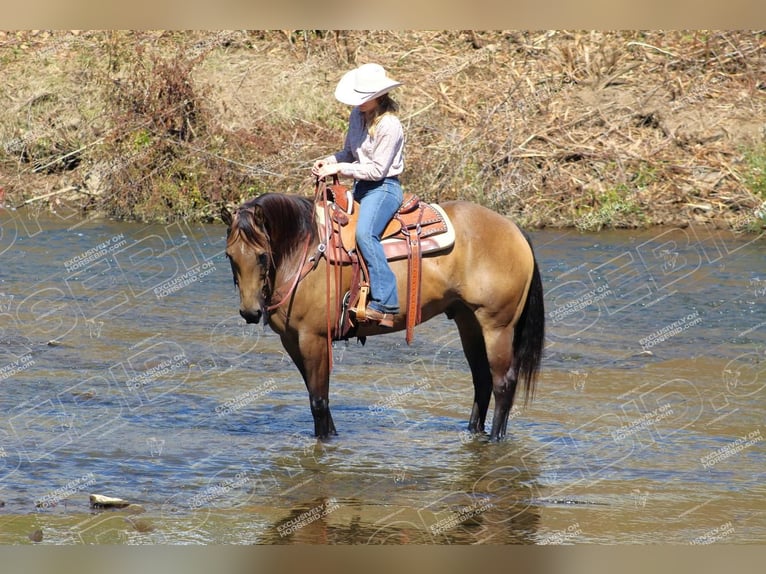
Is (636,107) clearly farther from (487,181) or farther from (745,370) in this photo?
(745,370)

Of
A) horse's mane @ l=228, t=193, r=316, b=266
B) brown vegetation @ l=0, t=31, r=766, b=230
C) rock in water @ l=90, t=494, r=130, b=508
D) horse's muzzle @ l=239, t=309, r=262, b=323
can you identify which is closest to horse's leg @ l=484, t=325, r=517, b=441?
horse's mane @ l=228, t=193, r=316, b=266

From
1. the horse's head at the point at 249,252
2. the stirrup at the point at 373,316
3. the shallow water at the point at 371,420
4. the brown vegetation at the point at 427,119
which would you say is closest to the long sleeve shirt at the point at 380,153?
the horse's head at the point at 249,252

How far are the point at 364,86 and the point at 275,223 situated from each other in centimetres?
108

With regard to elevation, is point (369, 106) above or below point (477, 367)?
above

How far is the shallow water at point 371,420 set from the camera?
672cm

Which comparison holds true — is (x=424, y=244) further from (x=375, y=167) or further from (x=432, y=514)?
(x=432, y=514)

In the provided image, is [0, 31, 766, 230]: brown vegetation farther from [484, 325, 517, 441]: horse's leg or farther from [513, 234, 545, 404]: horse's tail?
[484, 325, 517, 441]: horse's leg

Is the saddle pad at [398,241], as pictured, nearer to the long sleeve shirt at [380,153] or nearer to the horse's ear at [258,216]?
the long sleeve shirt at [380,153]

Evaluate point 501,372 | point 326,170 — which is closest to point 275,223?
point 326,170

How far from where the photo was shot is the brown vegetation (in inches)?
655

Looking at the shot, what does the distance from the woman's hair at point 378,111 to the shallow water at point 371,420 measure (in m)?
2.21

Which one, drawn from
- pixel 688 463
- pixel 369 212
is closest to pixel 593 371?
pixel 688 463

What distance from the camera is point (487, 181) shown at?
55.1ft

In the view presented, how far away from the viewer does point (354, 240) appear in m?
8.16
